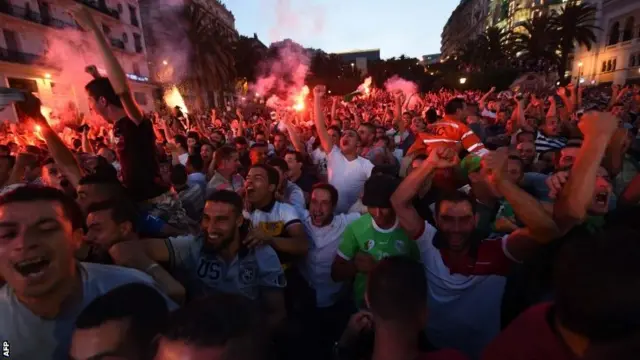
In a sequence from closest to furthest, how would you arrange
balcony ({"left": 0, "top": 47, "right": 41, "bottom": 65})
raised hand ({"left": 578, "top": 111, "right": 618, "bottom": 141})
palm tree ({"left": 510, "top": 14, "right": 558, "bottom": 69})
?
1. raised hand ({"left": 578, "top": 111, "right": 618, "bottom": 141})
2. balcony ({"left": 0, "top": 47, "right": 41, "bottom": 65})
3. palm tree ({"left": 510, "top": 14, "right": 558, "bottom": 69})

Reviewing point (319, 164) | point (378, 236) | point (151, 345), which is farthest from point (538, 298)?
point (319, 164)

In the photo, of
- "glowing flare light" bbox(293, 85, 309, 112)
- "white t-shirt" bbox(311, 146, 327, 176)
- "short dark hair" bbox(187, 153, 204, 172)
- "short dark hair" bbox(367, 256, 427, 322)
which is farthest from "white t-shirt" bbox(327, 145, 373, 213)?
"glowing flare light" bbox(293, 85, 309, 112)

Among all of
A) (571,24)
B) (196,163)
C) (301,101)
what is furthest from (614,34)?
(196,163)

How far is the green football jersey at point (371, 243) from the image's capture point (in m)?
2.70

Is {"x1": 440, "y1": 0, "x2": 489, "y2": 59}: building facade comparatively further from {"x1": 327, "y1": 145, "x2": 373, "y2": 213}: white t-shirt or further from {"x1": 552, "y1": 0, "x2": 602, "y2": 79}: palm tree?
{"x1": 327, "y1": 145, "x2": 373, "y2": 213}: white t-shirt

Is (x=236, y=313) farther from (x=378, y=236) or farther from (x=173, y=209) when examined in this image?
(x=173, y=209)

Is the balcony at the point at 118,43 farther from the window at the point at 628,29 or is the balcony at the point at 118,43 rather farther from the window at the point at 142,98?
the window at the point at 628,29

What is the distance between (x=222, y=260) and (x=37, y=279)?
1.05 metres

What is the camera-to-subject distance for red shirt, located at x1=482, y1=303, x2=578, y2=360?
1.34 m

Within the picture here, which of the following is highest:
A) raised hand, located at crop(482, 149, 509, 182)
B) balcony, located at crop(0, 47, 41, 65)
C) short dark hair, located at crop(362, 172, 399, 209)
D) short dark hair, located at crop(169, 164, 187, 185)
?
balcony, located at crop(0, 47, 41, 65)

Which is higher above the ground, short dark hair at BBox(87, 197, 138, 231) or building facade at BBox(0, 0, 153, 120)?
building facade at BBox(0, 0, 153, 120)

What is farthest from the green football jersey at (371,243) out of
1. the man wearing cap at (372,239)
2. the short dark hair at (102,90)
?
the short dark hair at (102,90)

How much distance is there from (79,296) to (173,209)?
1.71m

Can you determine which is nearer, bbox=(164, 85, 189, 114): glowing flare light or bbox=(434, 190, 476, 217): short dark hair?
bbox=(434, 190, 476, 217): short dark hair
